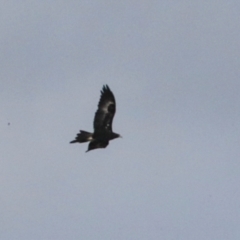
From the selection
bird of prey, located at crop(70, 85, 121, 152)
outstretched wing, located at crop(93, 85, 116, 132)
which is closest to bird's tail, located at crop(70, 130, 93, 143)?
bird of prey, located at crop(70, 85, 121, 152)

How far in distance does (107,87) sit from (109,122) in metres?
1.82

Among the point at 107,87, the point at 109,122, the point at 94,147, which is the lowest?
the point at 94,147

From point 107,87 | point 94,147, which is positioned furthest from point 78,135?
point 107,87

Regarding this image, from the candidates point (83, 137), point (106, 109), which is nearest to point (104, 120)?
point (106, 109)

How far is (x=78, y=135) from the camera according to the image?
24531 millimetres

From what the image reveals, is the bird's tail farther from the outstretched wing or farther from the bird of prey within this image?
the outstretched wing

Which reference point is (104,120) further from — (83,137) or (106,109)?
(83,137)

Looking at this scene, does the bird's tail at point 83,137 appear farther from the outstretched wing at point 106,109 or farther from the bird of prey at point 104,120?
the outstretched wing at point 106,109

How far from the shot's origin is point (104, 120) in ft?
83.7

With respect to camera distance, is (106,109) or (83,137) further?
(106,109)

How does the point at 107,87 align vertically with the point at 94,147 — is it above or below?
above

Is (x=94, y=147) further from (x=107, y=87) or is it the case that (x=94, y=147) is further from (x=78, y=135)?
(x=107, y=87)

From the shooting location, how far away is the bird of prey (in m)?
24.9

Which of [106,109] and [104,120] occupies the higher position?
[106,109]
